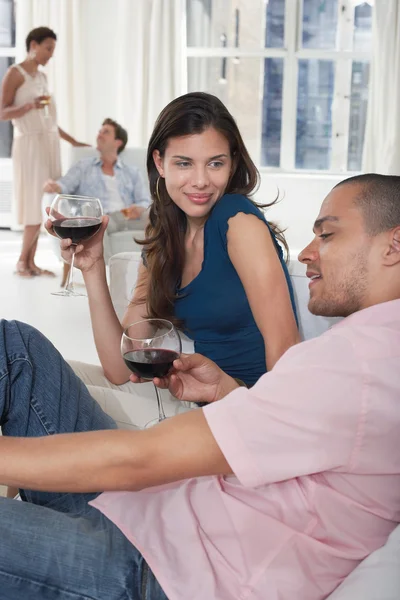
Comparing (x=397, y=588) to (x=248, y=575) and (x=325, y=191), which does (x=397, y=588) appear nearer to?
(x=248, y=575)

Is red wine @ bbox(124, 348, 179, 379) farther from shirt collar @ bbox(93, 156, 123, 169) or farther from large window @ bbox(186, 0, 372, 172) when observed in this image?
large window @ bbox(186, 0, 372, 172)

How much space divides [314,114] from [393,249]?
658 centimetres

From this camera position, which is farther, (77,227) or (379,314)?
(77,227)

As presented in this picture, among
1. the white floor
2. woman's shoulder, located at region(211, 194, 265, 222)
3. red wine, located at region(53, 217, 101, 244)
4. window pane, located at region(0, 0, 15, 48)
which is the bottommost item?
the white floor

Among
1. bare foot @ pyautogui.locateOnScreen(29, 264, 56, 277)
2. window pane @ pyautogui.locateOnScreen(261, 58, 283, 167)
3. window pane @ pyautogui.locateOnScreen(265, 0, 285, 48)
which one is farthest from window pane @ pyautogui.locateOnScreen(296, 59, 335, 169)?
bare foot @ pyautogui.locateOnScreen(29, 264, 56, 277)

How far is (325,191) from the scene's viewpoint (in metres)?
7.38

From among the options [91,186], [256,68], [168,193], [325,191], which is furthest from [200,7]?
[168,193]

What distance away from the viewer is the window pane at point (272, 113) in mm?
7520

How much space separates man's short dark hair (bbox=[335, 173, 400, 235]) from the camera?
4.36 ft

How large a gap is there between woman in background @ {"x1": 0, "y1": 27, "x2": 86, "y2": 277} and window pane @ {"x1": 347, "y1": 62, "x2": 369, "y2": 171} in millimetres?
2766

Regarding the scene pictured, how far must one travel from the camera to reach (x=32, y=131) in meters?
6.04

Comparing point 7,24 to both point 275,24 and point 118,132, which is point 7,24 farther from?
point 118,132

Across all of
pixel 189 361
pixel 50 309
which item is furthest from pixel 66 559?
pixel 50 309

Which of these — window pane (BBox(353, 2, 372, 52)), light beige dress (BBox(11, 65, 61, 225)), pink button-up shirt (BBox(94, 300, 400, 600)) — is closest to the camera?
pink button-up shirt (BBox(94, 300, 400, 600))
